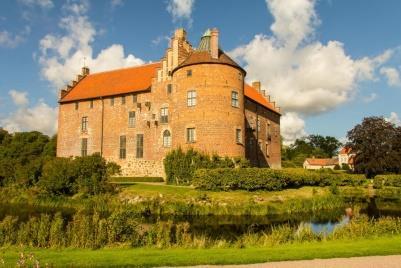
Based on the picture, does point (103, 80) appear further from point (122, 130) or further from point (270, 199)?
point (270, 199)

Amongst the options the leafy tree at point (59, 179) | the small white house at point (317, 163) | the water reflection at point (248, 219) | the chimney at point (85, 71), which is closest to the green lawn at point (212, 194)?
the water reflection at point (248, 219)

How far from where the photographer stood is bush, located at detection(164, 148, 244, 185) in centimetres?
2819

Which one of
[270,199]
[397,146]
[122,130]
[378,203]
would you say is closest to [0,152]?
[122,130]

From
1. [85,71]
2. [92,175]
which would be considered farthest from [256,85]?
[92,175]

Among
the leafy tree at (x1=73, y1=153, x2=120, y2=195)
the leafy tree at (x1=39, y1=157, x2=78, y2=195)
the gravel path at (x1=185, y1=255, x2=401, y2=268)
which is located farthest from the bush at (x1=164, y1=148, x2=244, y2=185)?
the gravel path at (x1=185, y1=255, x2=401, y2=268)

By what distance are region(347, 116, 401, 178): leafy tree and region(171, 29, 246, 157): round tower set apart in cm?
2065

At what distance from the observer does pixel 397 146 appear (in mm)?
44250

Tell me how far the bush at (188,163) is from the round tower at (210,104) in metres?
0.65

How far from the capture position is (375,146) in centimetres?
4397

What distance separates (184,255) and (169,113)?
24.9 metres

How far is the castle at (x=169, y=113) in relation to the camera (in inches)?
1161

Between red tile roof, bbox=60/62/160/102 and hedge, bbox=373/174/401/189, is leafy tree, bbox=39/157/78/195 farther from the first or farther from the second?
hedge, bbox=373/174/401/189

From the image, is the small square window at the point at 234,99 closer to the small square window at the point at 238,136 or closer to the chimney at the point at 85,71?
the small square window at the point at 238,136

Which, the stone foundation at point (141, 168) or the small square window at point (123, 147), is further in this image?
the small square window at point (123, 147)
